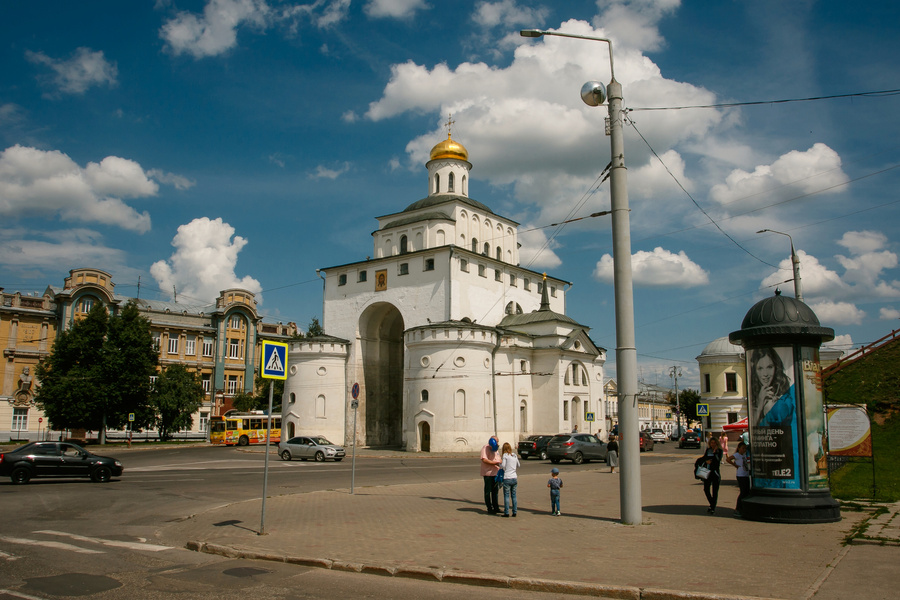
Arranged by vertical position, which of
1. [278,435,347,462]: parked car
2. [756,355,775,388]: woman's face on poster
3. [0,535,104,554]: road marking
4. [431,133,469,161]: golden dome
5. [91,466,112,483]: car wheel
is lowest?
[278,435,347,462]: parked car

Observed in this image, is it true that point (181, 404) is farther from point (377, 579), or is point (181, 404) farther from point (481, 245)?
point (377, 579)

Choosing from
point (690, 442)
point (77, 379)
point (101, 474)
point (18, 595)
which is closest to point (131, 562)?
point (18, 595)

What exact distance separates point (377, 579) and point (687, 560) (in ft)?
12.7

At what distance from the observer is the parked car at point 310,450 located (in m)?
34.2

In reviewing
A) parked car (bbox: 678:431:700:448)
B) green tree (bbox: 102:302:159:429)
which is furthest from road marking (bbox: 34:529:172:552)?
parked car (bbox: 678:431:700:448)

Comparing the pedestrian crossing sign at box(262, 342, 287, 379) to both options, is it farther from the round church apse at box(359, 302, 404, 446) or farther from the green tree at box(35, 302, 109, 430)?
the green tree at box(35, 302, 109, 430)

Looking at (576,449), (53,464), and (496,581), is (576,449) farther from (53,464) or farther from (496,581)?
(496,581)

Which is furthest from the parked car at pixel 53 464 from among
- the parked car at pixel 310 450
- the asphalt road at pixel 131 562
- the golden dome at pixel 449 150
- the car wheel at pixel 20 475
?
the golden dome at pixel 449 150

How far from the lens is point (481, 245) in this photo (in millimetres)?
53625

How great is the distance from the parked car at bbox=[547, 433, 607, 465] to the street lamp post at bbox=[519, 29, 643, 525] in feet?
66.8

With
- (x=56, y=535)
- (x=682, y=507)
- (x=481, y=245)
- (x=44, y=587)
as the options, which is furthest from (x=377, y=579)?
(x=481, y=245)

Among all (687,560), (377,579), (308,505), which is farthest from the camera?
(308,505)

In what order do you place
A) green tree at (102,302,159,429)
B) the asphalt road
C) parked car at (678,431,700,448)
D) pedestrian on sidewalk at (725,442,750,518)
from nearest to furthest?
the asphalt road
pedestrian on sidewalk at (725,442,750,518)
green tree at (102,302,159,429)
parked car at (678,431,700,448)

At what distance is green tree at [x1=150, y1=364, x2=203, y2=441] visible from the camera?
174ft
